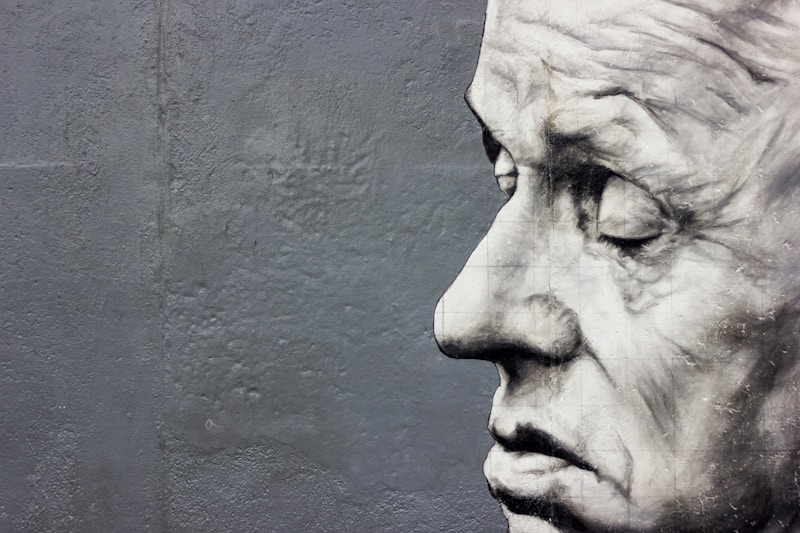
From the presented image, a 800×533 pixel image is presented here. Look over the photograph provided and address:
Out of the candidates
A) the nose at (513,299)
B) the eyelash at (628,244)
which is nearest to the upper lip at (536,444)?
the nose at (513,299)

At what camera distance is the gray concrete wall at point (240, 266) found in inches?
111

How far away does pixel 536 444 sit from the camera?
2.70 meters

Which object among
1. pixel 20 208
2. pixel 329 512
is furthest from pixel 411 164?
pixel 20 208

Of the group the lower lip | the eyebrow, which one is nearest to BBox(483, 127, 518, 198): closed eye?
the eyebrow

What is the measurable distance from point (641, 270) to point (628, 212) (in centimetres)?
23

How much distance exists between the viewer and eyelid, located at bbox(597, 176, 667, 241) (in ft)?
8.14

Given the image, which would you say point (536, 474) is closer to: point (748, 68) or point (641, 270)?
point (641, 270)

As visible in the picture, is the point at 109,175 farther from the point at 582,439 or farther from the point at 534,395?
the point at 582,439

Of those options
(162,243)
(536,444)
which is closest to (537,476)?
(536,444)

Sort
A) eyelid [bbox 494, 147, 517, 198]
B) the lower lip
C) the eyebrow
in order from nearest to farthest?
the eyebrow < the lower lip < eyelid [bbox 494, 147, 517, 198]

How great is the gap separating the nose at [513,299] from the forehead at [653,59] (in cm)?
37

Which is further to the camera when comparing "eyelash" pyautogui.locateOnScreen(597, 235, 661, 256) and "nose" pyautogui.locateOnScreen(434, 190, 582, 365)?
"nose" pyautogui.locateOnScreen(434, 190, 582, 365)

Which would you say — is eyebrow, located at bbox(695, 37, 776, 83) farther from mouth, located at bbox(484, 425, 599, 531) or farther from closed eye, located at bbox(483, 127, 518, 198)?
mouth, located at bbox(484, 425, 599, 531)

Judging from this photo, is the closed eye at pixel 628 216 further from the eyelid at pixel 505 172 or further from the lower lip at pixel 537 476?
the lower lip at pixel 537 476
